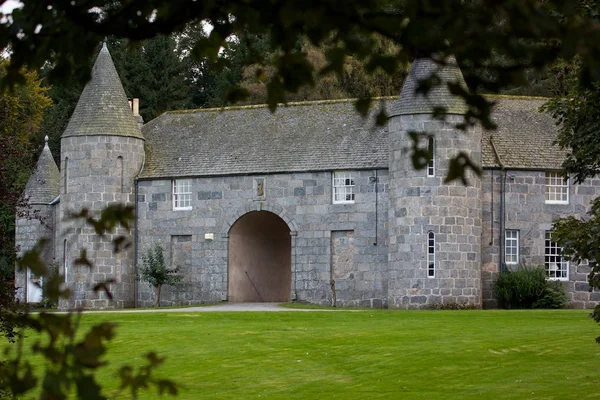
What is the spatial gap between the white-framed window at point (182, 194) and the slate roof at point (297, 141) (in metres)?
0.40

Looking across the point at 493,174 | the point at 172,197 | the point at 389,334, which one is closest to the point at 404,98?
the point at 493,174

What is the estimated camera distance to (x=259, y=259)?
143ft

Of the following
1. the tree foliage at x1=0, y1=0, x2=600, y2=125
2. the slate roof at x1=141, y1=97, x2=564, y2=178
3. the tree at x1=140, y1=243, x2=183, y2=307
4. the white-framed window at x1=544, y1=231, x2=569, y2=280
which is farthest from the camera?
the tree at x1=140, y1=243, x2=183, y2=307

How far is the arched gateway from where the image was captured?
4191cm

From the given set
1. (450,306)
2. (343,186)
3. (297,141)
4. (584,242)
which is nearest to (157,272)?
(297,141)

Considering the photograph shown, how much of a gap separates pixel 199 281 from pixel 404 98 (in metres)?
9.80

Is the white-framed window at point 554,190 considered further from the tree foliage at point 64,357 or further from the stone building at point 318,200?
the tree foliage at point 64,357

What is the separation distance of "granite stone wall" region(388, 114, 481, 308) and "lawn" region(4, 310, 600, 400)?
5.97 metres

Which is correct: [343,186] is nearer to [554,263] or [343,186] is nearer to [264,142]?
[264,142]

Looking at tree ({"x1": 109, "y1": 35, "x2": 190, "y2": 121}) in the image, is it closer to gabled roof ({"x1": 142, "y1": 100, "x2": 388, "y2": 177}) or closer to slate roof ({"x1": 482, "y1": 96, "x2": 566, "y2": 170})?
gabled roof ({"x1": 142, "y1": 100, "x2": 388, "y2": 177})

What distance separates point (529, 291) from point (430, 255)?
10.9 feet

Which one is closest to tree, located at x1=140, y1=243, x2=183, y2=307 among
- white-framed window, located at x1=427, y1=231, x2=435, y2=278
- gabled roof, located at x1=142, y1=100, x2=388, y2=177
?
gabled roof, located at x1=142, y1=100, x2=388, y2=177

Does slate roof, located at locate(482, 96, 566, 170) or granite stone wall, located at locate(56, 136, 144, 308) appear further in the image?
Result: granite stone wall, located at locate(56, 136, 144, 308)

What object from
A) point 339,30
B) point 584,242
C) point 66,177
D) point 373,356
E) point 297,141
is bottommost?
point 373,356
